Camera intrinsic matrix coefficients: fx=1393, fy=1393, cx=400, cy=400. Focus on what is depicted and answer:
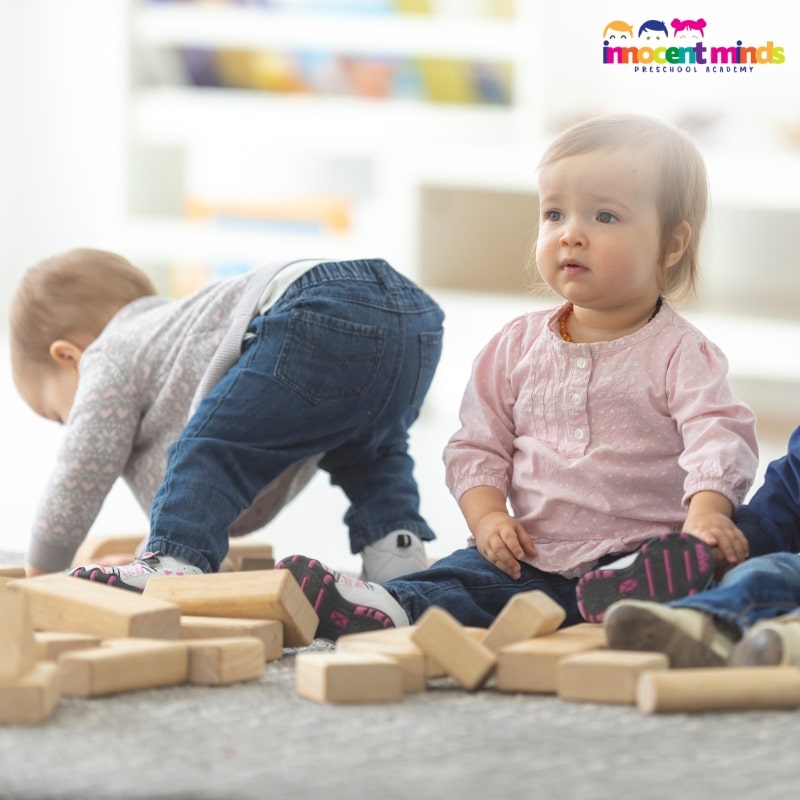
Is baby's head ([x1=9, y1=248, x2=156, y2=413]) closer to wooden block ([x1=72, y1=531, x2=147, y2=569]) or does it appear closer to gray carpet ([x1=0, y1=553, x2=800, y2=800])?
wooden block ([x1=72, y1=531, x2=147, y2=569])

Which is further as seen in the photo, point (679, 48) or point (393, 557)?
point (679, 48)

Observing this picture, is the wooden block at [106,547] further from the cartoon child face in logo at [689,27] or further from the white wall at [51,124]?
the white wall at [51,124]

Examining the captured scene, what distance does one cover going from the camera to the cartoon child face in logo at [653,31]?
269 cm

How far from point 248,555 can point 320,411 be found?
0.76 ft

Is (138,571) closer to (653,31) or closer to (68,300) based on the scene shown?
(68,300)

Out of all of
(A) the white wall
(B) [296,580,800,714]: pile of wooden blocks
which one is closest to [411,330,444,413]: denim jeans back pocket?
(B) [296,580,800,714]: pile of wooden blocks

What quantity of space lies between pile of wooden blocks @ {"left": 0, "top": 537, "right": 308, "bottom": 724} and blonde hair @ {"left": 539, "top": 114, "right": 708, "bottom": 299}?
457 mm

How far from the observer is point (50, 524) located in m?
1.40

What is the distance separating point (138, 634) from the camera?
0.98 metres

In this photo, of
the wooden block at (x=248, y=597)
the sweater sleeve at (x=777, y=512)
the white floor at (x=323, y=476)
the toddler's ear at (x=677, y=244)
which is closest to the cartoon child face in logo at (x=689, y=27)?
the white floor at (x=323, y=476)

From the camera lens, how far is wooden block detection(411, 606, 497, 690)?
3.07 ft

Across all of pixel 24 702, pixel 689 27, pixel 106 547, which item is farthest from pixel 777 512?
pixel 689 27

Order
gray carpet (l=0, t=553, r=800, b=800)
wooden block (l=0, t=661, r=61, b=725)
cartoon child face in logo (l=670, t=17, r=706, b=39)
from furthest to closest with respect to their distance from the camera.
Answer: cartoon child face in logo (l=670, t=17, r=706, b=39)
wooden block (l=0, t=661, r=61, b=725)
gray carpet (l=0, t=553, r=800, b=800)

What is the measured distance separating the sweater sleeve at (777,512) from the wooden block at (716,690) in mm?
273
